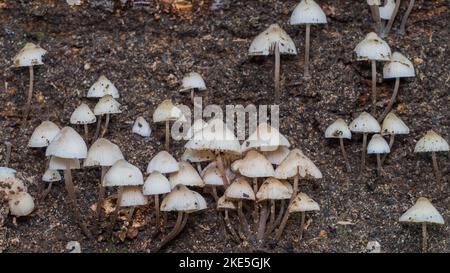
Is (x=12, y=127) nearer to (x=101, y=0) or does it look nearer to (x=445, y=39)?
(x=101, y=0)

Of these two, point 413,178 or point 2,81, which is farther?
point 2,81

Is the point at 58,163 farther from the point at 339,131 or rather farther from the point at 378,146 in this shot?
the point at 378,146

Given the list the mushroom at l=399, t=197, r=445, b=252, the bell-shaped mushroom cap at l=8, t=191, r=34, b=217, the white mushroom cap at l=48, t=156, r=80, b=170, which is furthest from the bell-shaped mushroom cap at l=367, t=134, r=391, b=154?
the bell-shaped mushroom cap at l=8, t=191, r=34, b=217

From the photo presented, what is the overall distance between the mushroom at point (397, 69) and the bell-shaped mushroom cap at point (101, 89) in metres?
2.36

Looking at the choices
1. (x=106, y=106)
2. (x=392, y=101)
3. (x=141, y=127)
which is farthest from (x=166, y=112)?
(x=392, y=101)

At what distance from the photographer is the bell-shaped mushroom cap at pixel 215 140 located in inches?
207

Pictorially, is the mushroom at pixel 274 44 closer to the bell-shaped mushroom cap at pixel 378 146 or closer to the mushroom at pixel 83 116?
the bell-shaped mushroom cap at pixel 378 146

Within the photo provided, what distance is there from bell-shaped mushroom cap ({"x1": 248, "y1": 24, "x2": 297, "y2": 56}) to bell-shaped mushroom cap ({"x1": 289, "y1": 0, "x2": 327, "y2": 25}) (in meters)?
0.17

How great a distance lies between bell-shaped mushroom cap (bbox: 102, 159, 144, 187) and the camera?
17.0 feet

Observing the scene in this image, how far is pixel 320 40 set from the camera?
253 inches

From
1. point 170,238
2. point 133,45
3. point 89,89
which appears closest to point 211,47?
point 133,45

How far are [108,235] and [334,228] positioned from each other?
178cm

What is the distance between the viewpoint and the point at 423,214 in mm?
5262

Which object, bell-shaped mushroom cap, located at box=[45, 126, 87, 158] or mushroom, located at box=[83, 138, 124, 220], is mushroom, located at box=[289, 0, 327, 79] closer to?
mushroom, located at box=[83, 138, 124, 220]
